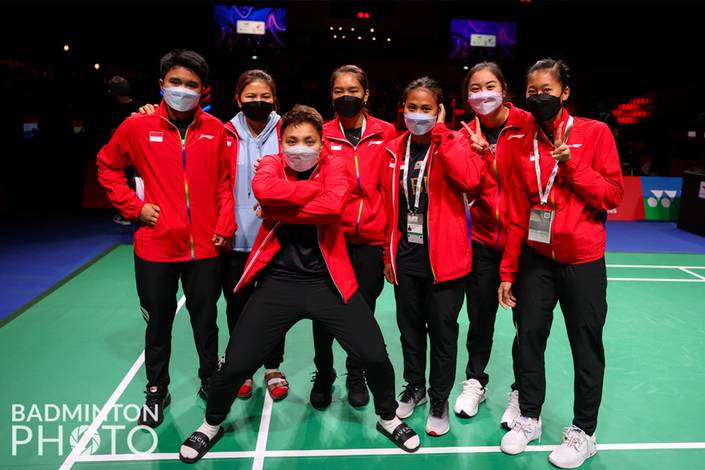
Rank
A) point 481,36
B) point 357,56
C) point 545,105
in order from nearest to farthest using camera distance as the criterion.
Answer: point 545,105
point 481,36
point 357,56

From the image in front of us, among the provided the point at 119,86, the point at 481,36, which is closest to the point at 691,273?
the point at 119,86

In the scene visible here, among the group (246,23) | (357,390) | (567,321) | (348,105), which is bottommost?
(357,390)

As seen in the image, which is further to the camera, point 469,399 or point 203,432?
point 469,399

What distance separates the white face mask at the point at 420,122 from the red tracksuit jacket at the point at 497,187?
191 millimetres

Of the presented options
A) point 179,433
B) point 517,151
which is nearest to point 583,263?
point 517,151

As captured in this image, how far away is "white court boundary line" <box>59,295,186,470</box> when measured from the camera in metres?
2.91

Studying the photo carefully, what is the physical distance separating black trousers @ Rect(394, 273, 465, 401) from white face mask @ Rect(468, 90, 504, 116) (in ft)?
3.26

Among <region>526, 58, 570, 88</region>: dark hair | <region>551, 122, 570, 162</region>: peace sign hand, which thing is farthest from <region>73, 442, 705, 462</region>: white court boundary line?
<region>526, 58, 570, 88</region>: dark hair

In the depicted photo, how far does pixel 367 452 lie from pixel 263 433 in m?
0.66

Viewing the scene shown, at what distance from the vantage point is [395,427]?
308 cm

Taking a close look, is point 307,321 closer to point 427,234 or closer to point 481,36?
point 427,234

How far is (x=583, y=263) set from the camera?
266cm

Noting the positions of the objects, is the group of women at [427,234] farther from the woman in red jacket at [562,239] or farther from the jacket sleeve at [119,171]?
the jacket sleeve at [119,171]

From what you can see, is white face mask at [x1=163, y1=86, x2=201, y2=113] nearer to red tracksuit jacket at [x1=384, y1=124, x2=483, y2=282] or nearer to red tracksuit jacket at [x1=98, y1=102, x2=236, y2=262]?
red tracksuit jacket at [x1=98, y1=102, x2=236, y2=262]
